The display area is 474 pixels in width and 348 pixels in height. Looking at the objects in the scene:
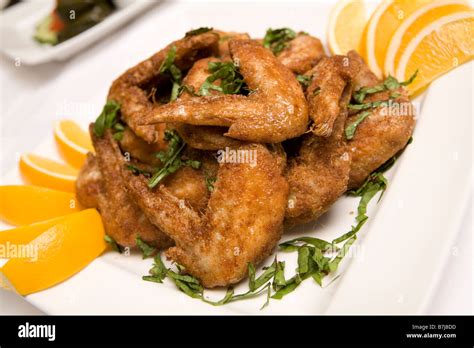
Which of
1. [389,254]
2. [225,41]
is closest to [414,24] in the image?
[225,41]

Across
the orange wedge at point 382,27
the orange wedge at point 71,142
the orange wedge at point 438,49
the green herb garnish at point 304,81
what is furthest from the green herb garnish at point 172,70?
the orange wedge at point 438,49

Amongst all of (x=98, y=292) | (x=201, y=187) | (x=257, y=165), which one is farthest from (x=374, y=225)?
(x=98, y=292)

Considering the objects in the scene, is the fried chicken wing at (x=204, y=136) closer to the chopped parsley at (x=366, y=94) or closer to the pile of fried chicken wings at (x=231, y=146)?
the pile of fried chicken wings at (x=231, y=146)

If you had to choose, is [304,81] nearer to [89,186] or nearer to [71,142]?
[89,186]

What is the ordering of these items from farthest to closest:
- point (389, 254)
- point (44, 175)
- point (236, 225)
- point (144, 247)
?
point (44, 175), point (144, 247), point (236, 225), point (389, 254)

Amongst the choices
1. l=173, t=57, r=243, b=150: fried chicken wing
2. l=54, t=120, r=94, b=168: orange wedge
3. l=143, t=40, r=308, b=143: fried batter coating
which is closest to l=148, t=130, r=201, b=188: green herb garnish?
l=173, t=57, r=243, b=150: fried chicken wing

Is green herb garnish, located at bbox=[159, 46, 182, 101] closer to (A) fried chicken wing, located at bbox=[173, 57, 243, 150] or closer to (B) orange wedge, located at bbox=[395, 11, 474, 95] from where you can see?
(A) fried chicken wing, located at bbox=[173, 57, 243, 150]

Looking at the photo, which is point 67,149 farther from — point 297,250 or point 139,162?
point 297,250
